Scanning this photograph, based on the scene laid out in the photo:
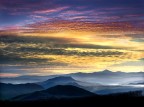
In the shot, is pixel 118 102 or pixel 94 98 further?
pixel 94 98

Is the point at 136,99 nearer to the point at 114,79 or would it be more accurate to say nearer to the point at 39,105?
the point at 39,105

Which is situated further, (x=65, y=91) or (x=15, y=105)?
(x=65, y=91)

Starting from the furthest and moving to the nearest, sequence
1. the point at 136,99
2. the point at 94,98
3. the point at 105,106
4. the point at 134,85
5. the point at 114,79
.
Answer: the point at 114,79, the point at 134,85, the point at 94,98, the point at 136,99, the point at 105,106

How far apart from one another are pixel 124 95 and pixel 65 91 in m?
87.4

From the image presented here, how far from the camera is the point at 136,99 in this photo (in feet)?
125

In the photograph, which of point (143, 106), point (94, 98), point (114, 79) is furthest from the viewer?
point (114, 79)

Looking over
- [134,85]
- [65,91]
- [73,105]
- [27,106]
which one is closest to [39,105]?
[27,106]

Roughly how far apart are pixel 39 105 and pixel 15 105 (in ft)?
8.87

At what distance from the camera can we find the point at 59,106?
3569 centimetres

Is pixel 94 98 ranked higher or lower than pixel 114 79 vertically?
lower

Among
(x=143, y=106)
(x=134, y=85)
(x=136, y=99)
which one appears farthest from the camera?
(x=134, y=85)

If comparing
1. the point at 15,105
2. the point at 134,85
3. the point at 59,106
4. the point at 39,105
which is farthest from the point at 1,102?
the point at 134,85

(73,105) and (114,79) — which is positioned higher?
(114,79)

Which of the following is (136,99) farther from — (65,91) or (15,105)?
(65,91)
